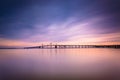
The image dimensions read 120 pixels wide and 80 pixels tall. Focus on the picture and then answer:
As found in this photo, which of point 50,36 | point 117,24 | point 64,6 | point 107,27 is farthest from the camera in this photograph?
point 50,36

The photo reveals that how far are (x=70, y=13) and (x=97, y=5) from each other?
1101 mm

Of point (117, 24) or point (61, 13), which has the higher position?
point (61, 13)

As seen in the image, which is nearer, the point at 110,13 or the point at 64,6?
the point at 64,6

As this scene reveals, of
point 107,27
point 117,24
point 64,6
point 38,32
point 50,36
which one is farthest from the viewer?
point 50,36

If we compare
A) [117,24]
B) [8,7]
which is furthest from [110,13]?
[8,7]

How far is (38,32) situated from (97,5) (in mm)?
3386

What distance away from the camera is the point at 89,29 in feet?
24.2

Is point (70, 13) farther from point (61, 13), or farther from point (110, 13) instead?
point (110, 13)

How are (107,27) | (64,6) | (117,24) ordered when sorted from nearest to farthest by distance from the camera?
(64,6), (117,24), (107,27)

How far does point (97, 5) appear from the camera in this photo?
19.5 ft

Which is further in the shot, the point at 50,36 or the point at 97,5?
the point at 50,36

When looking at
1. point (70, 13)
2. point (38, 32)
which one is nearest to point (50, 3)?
point (70, 13)

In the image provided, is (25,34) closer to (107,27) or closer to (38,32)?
(38,32)

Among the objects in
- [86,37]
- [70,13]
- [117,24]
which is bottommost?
[86,37]
